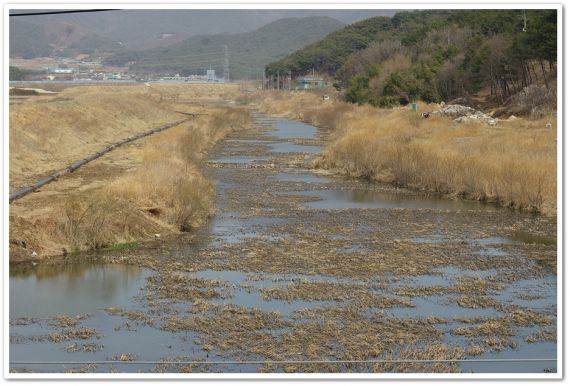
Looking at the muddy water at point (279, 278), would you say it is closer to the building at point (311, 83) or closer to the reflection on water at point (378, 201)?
the reflection on water at point (378, 201)

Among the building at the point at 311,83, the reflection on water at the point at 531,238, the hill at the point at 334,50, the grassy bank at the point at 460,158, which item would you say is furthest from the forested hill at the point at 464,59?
the hill at the point at 334,50

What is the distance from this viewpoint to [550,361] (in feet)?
39.9

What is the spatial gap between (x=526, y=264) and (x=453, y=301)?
3940mm

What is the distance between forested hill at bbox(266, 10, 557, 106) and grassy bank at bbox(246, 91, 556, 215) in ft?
23.0

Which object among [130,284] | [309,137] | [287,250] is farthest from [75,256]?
[309,137]

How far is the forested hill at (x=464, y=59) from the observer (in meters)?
49.0

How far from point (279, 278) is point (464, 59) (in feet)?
159

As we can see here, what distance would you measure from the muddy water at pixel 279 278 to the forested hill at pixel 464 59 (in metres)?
19.7

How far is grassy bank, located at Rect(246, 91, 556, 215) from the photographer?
26.2 m

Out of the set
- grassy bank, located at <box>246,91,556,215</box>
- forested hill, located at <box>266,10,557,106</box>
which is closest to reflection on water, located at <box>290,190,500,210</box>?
grassy bank, located at <box>246,91,556,215</box>

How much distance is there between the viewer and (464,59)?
62094 mm

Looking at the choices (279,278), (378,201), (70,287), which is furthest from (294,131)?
(70,287)

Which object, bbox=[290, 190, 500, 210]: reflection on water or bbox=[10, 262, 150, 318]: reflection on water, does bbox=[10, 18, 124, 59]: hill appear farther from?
bbox=[10, 262, 150, 318]: reflection on water

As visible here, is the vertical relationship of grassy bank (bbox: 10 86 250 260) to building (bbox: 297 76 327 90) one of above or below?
below
